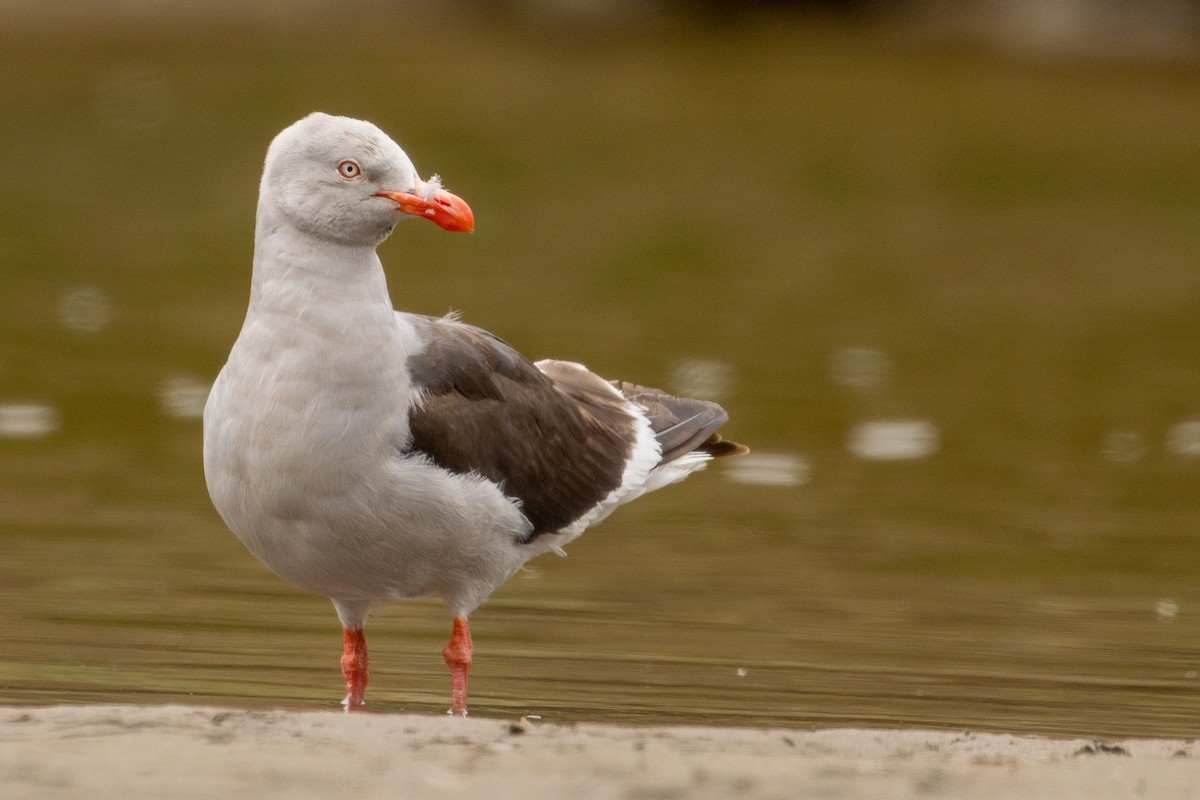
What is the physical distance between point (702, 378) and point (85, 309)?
180 inches

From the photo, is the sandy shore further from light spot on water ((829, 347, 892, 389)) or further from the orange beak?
light spot on water ((829, 347, 892, 389))

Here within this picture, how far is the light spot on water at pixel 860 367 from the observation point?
14.1 meters

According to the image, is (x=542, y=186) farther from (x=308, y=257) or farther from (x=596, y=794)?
(x=596, y=794)

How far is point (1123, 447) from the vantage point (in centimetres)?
1259

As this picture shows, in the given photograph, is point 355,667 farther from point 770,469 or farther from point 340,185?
point 770,469

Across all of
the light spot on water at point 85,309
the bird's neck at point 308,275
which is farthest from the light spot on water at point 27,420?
the bird's neck at point 308,275

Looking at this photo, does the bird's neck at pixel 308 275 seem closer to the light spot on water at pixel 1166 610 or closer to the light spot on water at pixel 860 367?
the light spot on water at pixel 1166 610

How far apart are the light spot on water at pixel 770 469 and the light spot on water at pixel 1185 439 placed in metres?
2.21

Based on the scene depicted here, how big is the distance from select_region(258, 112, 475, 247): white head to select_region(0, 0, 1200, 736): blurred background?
1.63m

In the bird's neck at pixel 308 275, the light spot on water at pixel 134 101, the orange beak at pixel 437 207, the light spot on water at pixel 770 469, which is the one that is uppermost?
the light spot on water at pixel 134 101

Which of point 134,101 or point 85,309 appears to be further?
point 134,101

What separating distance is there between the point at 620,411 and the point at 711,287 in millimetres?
9282

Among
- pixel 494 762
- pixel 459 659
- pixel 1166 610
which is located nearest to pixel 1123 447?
pixel 1166 610

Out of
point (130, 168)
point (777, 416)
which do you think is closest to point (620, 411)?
point (777, 416)
